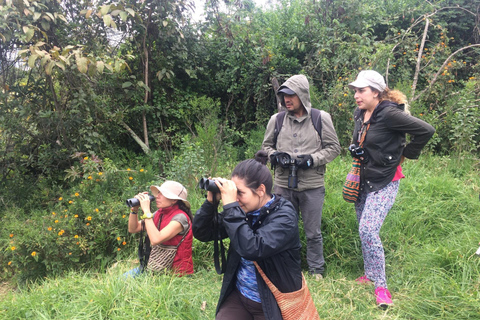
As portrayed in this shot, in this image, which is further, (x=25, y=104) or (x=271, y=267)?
(x=25, y=104)

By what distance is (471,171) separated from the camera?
184 inches

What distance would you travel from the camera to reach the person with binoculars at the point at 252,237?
5.52ft

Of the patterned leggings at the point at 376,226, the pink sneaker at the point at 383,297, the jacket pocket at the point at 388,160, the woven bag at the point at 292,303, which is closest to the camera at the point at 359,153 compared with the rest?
the jacket pocket at the point at 388,160

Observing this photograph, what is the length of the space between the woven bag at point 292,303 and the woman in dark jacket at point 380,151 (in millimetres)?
1108

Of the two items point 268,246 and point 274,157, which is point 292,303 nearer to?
point 268,246

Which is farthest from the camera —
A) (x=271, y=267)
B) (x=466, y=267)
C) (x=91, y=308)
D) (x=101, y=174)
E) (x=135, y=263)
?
(x=101, y=174)

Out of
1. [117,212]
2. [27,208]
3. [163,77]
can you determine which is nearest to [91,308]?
[117,212]

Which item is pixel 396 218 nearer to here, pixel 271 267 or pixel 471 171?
pixel 471 171

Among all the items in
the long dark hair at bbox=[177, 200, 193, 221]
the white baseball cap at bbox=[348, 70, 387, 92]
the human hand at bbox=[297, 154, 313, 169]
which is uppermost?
the white baseball cap at bbox=[348, 70, 387, 92]

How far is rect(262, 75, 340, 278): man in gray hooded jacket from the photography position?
10.0ft

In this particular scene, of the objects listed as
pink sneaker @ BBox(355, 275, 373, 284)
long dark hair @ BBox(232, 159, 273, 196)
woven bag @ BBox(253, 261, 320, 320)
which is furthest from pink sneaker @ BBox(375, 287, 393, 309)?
long dark hair @ BBox(232, 159, 273, 196)

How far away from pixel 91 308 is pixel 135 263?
119 cm

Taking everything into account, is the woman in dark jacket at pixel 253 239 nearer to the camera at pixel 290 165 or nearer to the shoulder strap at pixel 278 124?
the camera at pixel 290 165

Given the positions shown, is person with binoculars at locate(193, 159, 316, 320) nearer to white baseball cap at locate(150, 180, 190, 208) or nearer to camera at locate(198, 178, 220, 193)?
camera at locate(198, 178, 220, 193)
